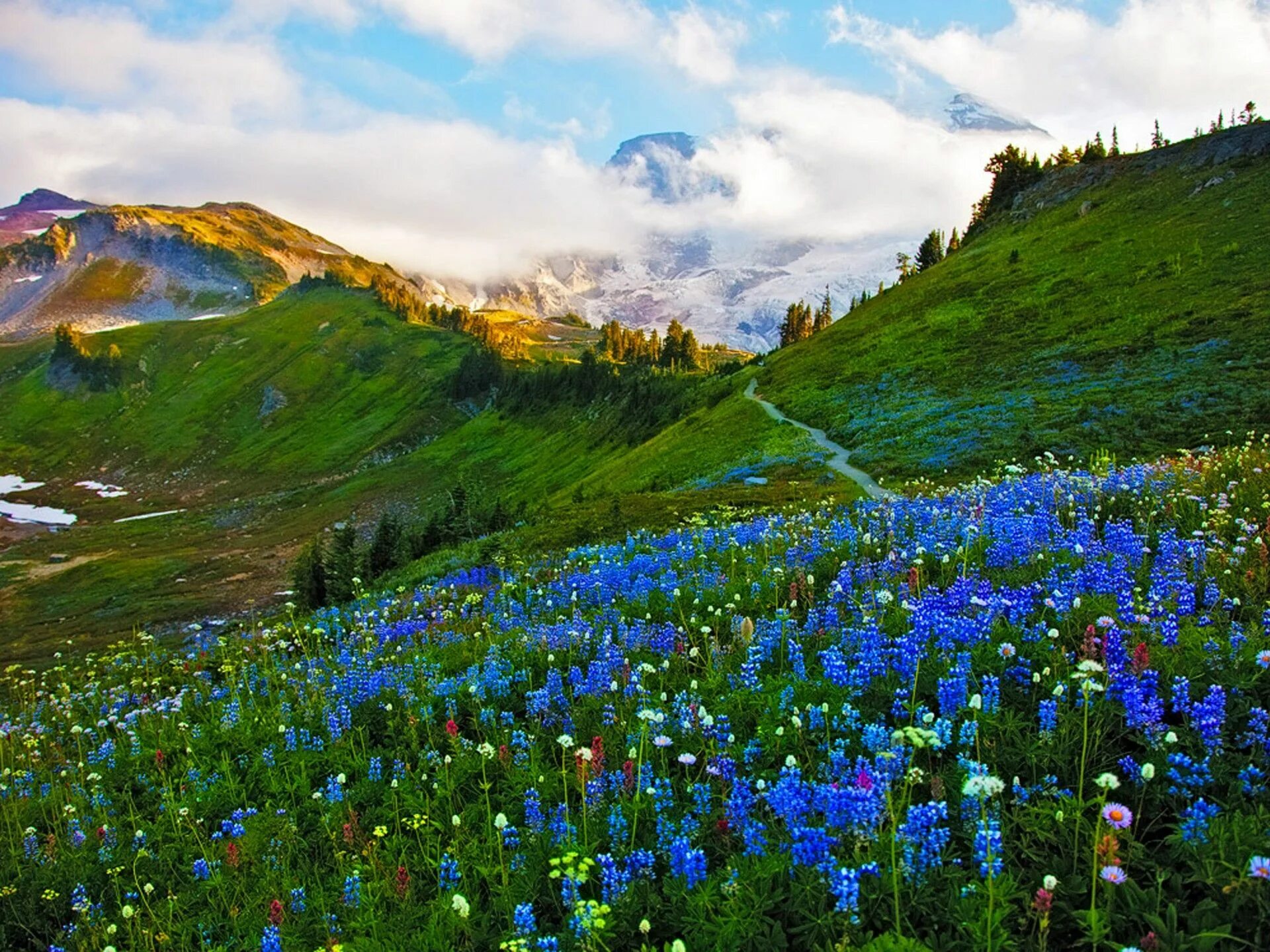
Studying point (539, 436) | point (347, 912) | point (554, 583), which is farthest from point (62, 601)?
point (347, 912)

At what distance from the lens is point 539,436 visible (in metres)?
116

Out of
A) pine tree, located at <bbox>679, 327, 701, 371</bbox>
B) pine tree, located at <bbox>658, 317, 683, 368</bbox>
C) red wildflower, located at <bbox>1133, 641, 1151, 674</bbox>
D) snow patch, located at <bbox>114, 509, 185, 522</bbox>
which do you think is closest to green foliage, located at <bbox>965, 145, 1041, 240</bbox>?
pine tree, located at <bbox>679, 327, 701, 371</bbox>

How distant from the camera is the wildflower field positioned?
394 centimetres

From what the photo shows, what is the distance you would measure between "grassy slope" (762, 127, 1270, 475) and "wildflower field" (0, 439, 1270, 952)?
28374mm

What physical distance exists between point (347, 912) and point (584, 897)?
1783 millimetres

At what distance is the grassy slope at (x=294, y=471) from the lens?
2003 inches

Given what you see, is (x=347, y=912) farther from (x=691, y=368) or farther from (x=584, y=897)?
(x=691, y=368)

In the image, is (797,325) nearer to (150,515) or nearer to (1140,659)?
(150,515)

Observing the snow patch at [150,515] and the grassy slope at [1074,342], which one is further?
the snow patch at [150,515]

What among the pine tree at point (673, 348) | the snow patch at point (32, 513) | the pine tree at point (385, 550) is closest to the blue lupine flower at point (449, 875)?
the pine tree at point (385, 550)

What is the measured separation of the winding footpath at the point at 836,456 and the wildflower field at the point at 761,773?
14.5 meters

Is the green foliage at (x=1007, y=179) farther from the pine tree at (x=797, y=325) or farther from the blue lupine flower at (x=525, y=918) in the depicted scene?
the blue lupine flower at (x=525, y=918)

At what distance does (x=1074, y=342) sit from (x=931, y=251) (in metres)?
80.5

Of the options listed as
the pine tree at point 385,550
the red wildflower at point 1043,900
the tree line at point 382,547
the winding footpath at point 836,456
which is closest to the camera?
the red wildflower at point 1043,900
